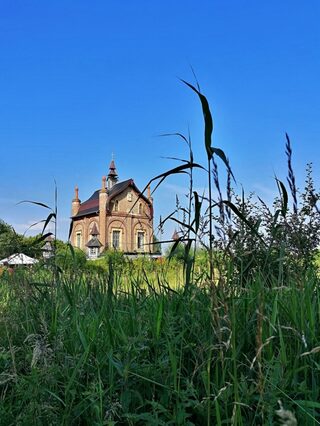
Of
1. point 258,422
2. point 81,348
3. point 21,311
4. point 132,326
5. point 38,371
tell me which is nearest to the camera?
point 258,422

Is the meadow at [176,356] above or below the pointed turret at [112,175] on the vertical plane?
below

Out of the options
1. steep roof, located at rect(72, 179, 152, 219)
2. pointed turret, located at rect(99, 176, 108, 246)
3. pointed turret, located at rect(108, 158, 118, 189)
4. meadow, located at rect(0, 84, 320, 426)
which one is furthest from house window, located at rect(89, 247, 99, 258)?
meadow, located at rect(0, 84, 320, 426)

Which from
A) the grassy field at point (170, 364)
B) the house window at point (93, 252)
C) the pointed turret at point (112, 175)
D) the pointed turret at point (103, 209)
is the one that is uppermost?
the pointed turret at point (112, 175)

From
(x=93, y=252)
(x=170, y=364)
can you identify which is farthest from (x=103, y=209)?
(x=170, y=364)

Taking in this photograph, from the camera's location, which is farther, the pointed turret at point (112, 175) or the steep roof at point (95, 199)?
the pointed turret at point (112, 175)

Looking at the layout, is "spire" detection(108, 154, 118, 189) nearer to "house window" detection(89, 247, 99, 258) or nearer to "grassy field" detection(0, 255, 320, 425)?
"house window" detection(89, 247, 99, 258)

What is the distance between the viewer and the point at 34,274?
3.03 m

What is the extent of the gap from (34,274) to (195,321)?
1.77 metres

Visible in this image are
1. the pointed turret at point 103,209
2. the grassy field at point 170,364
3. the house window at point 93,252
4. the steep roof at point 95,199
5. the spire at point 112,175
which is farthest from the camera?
the spire at point 112,175

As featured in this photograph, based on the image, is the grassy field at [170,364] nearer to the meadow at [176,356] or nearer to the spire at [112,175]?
the meadow at [176,356]

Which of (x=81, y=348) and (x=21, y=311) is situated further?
(x=21, y=311)

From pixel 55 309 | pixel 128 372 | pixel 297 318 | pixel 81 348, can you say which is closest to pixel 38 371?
pixel 81 348

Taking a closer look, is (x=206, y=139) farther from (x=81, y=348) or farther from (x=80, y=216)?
(x=80, y=216)

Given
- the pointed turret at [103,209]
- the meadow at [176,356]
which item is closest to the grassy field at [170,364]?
the meadow at [176,356]
